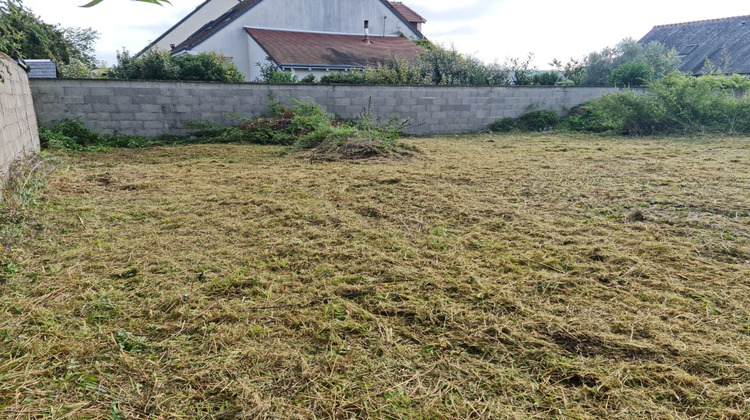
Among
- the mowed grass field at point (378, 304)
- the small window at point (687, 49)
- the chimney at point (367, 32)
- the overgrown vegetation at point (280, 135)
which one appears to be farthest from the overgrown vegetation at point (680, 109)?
the small window at point (687, 49)

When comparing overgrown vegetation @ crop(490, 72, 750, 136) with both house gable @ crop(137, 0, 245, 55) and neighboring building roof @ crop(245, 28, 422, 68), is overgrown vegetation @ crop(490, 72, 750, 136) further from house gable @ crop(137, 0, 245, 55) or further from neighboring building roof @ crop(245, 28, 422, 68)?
house gable @ crop(137, 0, 245, 55)

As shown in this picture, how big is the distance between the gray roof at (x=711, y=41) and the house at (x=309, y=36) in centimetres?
1285

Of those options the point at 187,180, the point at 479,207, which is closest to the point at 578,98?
the point at 479,207

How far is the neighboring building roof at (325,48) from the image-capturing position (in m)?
14.9

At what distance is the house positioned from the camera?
50.4 feet

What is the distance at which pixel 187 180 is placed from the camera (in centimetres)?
457

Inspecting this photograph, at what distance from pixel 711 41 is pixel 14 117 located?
85.3ft

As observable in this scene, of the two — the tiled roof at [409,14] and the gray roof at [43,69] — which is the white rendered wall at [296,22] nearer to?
the tiled roof at [409,14]

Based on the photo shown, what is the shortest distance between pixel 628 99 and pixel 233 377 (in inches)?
377

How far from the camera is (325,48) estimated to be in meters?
16.5

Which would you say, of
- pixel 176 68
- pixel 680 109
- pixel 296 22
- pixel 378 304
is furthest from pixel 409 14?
pixel 378 304

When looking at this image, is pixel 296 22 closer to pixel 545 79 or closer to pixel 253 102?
pixel 545 79

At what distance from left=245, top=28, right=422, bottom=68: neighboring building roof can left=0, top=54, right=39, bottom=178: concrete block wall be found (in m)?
9.68

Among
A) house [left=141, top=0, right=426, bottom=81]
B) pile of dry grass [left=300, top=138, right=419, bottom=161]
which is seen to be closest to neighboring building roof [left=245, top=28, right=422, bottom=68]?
house [left=141, top=0, right=426, bottom=81]
